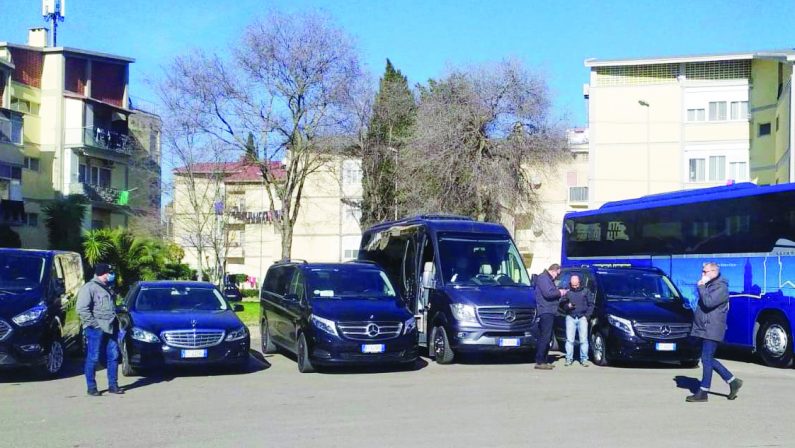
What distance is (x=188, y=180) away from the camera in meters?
39.3

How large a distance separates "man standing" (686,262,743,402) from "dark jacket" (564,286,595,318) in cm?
496

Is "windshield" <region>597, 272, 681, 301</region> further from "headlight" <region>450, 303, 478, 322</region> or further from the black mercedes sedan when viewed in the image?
the black mercedes sedan

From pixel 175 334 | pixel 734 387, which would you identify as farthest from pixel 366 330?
pixel 734 387

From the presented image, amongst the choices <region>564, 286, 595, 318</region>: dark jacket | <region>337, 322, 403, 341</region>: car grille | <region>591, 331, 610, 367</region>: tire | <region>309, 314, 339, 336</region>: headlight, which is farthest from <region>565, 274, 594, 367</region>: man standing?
<region>309, 314, 339, 336</region>: headlight

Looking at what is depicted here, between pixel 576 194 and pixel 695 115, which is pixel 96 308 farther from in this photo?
pixel 576 194

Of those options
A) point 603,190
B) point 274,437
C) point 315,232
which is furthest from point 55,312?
point 315,232

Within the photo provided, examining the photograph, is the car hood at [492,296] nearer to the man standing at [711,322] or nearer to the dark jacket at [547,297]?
the dark jacket at [547,297]

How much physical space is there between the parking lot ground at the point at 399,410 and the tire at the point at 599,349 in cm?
104

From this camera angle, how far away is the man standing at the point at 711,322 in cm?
1212

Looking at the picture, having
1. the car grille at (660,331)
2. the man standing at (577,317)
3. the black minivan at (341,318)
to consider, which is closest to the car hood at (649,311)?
the car grille at (660,331)

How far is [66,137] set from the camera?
167ft

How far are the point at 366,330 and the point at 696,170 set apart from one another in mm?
35637

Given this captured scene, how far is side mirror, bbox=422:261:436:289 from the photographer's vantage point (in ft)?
58.7

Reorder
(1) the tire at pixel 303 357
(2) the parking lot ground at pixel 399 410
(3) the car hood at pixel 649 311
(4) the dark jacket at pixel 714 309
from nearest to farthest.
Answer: (2) the parking lot ground at pixel 399 410
(4) the dark jacket at pixel 714 309
(1) the tire at pixel 303 357
(3) the car hood at pixel 649 311
